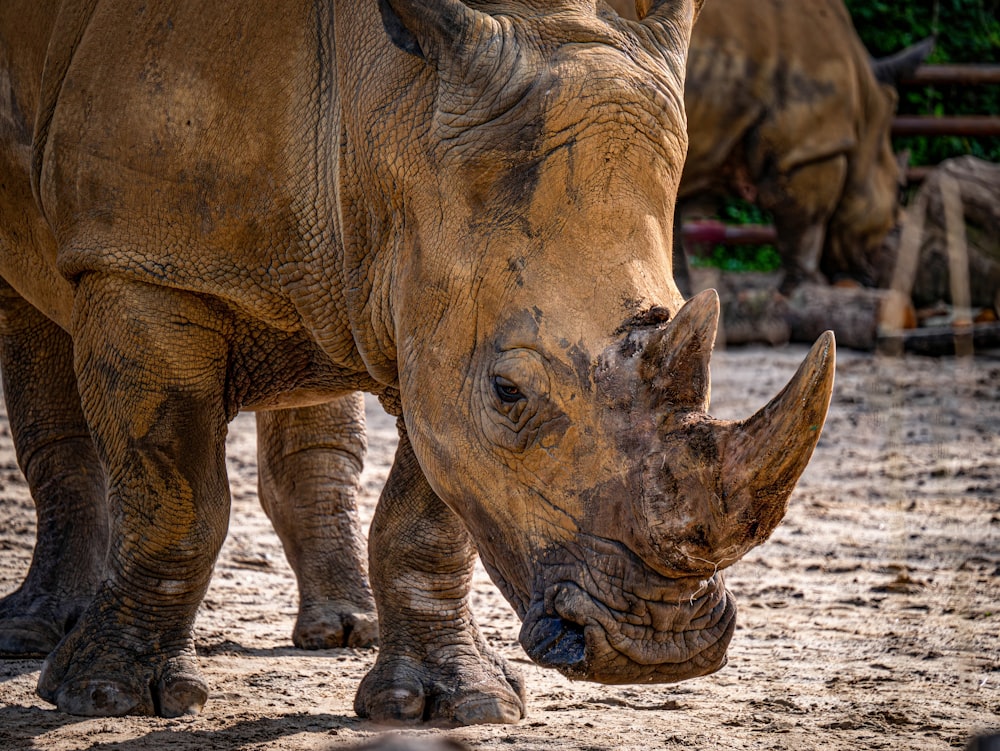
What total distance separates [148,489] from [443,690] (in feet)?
3.20

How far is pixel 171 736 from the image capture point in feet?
13.0

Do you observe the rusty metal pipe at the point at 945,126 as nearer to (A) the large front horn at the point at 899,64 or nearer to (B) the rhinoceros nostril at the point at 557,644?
(A) the large front horn at the point at 899,64

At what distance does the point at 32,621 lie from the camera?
499 centimetres

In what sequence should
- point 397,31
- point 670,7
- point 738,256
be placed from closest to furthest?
point 397,31 → point 670,7 → point 738,256

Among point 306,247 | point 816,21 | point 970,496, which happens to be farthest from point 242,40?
point 816,21

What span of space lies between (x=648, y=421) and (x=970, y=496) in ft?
14.0

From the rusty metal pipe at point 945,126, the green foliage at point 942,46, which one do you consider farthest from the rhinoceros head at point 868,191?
the green foliage at point 942,46

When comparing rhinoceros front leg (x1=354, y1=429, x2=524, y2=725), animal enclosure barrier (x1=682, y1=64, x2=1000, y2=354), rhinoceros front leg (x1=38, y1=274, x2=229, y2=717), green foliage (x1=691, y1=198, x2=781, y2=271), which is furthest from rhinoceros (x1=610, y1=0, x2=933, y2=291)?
rhinoceros front leg (x1=38, y1=274, x2=229, y2=717)

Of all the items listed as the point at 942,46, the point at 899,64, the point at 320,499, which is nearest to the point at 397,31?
the point at 320,499

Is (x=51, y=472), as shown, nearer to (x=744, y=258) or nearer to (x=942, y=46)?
(x=744, y=258)

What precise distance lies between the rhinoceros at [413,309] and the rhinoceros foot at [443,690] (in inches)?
0.4

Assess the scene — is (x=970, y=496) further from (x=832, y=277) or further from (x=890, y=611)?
(x=832, y=277)

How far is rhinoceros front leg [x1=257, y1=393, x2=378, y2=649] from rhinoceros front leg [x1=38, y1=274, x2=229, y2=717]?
0.98 metres

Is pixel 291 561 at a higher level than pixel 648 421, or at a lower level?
lower
